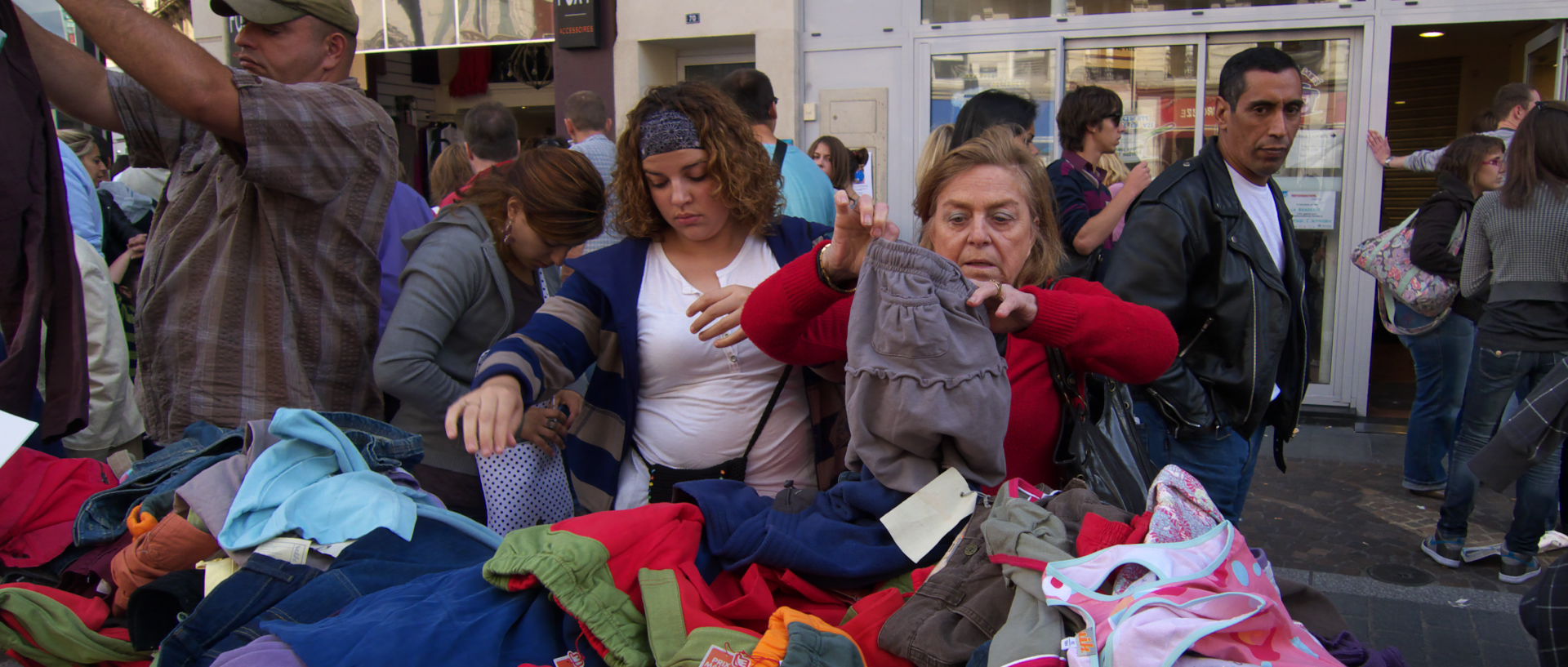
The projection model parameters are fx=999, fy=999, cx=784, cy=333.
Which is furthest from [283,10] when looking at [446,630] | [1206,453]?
[1206,453]

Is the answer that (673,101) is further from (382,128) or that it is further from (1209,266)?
(1209,266)

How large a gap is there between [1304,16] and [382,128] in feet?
20.7

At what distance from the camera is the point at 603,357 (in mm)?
2193

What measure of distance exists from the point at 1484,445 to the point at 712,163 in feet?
13.6

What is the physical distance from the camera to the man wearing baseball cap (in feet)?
6.94

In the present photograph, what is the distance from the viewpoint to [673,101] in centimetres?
219

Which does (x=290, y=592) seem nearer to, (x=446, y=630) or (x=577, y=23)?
(x=446, y=630)

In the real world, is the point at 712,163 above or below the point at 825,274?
above

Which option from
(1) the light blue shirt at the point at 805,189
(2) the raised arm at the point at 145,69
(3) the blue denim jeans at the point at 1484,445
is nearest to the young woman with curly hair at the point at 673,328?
→ (2) the raised arm at the point at 145,69

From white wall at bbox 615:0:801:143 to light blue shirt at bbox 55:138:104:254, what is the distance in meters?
3.83

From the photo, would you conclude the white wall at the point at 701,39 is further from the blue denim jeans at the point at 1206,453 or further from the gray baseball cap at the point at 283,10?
the gray baseball cap at the point at 283,10

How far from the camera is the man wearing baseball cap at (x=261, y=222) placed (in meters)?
2.12

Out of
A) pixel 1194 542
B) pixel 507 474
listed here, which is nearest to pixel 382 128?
pixel 507 474

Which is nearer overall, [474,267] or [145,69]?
[145,69]
